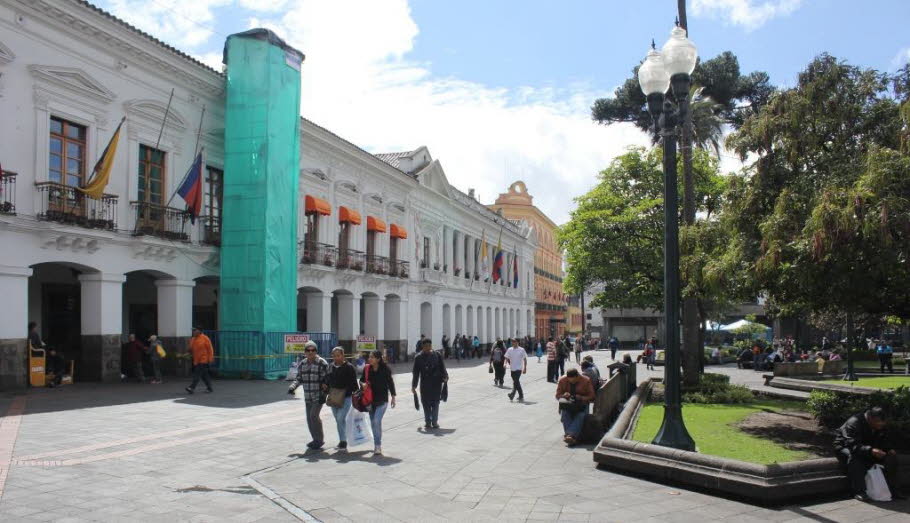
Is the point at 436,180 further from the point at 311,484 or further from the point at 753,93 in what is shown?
the point at 311,484

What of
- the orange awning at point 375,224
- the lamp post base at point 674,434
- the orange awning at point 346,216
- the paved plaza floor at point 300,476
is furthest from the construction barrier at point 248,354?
the lamp post base at point 674,434

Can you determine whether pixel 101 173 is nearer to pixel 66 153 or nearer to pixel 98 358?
pixel 66 153

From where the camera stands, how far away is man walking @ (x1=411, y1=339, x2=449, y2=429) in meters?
12.3

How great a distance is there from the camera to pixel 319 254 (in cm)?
2756

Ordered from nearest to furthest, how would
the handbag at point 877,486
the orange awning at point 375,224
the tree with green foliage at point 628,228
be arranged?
1. the handbag at point 877,486
2. the tree with green foliage at point 628,228
3. the orange awning at point 375,224

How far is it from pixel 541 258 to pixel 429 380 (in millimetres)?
59469

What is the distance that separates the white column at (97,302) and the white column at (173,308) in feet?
7.18

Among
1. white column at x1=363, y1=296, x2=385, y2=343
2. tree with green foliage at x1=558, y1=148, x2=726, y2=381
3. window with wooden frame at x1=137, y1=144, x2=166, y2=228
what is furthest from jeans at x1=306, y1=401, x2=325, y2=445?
white column at x1=363, y1=296, x2=385, y2=343

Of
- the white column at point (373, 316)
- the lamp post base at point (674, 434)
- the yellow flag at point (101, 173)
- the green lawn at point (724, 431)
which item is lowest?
the green lawn at point (724, 431)

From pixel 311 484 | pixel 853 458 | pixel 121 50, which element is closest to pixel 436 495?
pixel 311 484

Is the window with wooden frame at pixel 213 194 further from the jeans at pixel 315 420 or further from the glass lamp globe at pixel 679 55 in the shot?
the glass lamp globe at pixel 679 55

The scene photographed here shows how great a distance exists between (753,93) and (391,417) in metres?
20.1

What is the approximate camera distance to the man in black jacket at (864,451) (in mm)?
7660

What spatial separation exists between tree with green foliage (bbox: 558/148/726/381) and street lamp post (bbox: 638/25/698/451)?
17.4 metres
